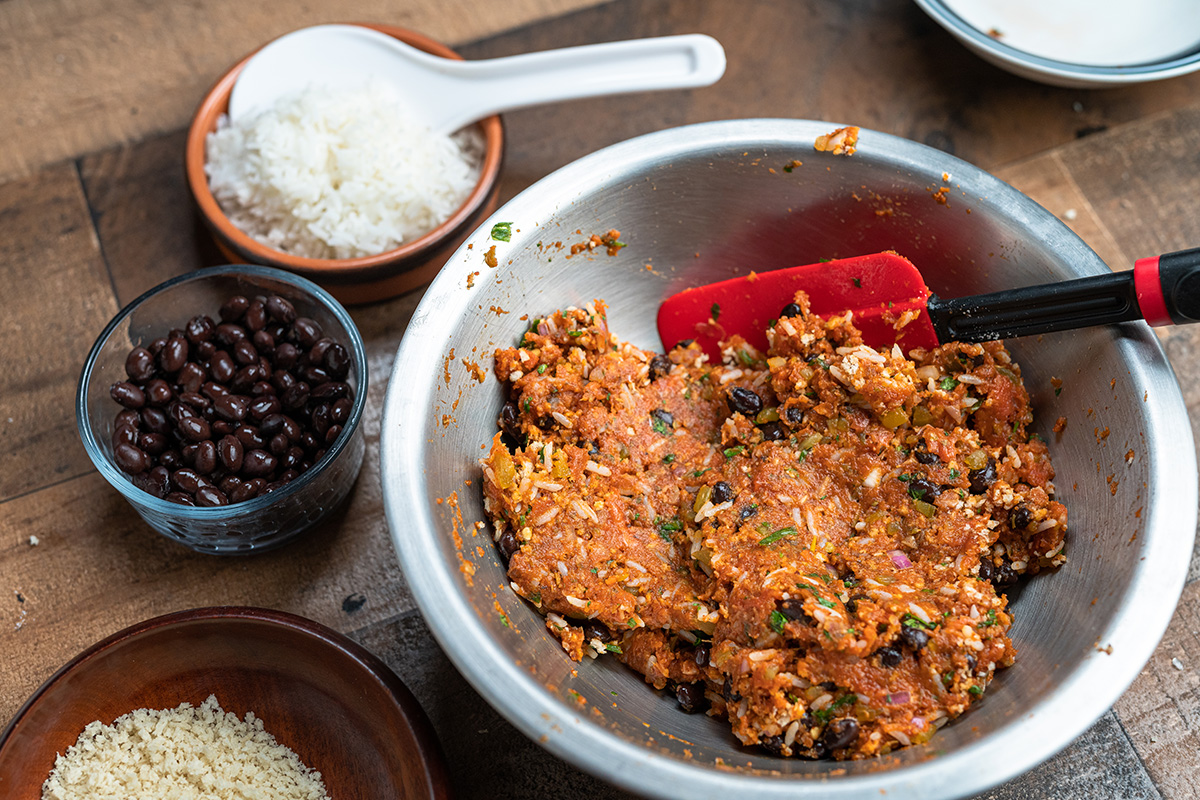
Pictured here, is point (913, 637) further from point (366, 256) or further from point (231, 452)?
point (366, 256)

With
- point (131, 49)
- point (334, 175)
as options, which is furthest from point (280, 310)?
point (131, 49)

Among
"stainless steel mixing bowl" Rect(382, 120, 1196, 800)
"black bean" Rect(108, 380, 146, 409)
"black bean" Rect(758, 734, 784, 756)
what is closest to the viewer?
"stainless steel mixing bowl" Rect(382, 120, 1196, 800)

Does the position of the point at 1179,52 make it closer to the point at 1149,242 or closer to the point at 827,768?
the point at 1149,242

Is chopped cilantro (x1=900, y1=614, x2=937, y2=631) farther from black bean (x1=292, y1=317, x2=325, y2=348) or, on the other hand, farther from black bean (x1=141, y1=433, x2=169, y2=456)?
black bean (x1=141, y1=433, x2=169, y2=456)

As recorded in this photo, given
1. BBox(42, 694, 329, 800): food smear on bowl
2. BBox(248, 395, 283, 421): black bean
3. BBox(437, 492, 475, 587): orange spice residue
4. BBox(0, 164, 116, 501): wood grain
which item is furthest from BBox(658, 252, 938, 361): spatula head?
BBox(0, 164, 116, 501): wood grain

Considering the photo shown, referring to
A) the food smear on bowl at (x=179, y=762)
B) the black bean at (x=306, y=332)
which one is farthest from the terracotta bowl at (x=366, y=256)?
the food smear on bowl at (x=179, y=762)

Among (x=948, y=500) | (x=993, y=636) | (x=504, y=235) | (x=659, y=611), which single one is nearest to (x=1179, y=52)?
(x=948, y=500)

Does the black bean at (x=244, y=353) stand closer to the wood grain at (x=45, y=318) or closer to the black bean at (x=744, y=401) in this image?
the wood grain at (x=45, y=318)
